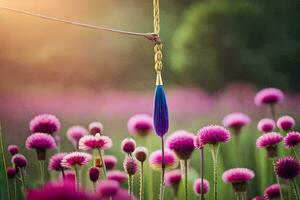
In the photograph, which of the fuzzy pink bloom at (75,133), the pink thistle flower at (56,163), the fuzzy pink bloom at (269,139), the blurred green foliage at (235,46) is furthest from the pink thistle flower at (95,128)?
the fuzzy pink bloom at (269,139)

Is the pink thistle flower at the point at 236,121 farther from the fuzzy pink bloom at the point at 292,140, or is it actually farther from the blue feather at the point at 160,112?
the blue feather at the point at 160,112

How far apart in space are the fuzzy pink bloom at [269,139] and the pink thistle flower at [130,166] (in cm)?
33

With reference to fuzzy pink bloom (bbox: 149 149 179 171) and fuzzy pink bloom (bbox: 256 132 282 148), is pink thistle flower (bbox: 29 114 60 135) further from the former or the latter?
fuzzy pink bloom (bbox: 256 132 282 148)

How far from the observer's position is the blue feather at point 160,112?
1249mm

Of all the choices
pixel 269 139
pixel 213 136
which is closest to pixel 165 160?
pixel 213 136

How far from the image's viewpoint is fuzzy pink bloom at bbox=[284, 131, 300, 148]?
132cm

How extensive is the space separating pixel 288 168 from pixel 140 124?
0.40 m

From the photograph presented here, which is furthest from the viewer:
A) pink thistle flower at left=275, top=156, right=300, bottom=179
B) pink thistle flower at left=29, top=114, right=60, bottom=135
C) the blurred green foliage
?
the blurred green foliage

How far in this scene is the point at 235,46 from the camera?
146cm

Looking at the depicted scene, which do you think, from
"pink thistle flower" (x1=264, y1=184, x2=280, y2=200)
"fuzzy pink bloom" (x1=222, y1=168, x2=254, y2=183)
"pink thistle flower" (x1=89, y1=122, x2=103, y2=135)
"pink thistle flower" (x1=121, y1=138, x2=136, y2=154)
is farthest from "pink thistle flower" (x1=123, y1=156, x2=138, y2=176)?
"pink thistle flower" (x1=264, y1=184, x2=280, y2=200)

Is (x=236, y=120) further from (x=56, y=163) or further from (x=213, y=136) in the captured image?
(x=56, y=163)

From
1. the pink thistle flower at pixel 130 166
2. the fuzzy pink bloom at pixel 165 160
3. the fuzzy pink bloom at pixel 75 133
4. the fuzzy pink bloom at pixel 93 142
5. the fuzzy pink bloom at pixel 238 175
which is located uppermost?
the fuzzy pink bloom at pixel 75 133

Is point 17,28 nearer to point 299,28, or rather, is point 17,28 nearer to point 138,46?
point 138,46

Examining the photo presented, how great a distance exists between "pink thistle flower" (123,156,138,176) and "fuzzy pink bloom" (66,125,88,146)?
16 centimetres
